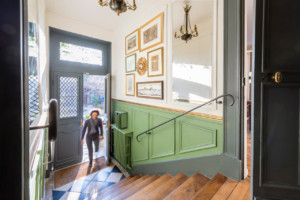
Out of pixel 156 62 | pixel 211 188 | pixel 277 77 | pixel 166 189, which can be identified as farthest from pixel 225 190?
pixel 156 62

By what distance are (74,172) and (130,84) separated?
→ 8.80ft

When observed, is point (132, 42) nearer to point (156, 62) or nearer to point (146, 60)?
point (146, 60)

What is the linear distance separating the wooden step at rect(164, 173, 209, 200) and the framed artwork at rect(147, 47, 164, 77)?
173 cm

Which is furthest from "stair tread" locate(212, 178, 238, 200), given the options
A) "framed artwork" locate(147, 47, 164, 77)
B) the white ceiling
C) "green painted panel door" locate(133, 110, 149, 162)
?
the white ceiling

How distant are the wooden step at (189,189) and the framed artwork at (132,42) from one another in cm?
276

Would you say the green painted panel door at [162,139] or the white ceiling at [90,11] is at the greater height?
the white ceiling at [90,11]

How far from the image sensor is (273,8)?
100 cm

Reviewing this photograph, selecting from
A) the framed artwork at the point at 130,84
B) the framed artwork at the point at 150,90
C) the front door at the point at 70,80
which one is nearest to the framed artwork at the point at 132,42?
the framed artwork at the point at 130,84

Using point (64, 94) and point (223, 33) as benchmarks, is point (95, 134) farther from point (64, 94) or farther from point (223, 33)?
point (223, 33)

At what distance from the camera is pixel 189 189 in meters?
1.70

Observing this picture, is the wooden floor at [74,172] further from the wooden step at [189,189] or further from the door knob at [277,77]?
the door knob at [277,77]

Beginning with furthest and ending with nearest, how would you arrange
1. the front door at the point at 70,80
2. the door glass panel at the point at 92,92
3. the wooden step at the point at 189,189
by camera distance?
the door glass panel at the point at 92,92
the front door at the point at 70,80
the wooden step at the point at 189,189

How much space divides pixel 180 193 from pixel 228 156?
28.0 inches

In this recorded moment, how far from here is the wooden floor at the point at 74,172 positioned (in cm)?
332
